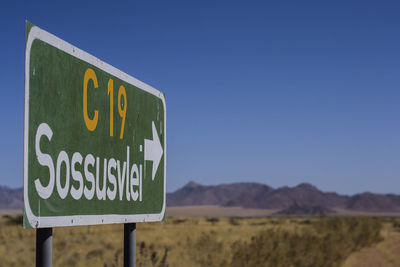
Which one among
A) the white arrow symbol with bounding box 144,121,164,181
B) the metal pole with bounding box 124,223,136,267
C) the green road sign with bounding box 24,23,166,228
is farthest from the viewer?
the white arrow symbol with bounding box 144,121,164,181

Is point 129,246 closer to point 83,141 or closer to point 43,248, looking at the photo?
point 83,141

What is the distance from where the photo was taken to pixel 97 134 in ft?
12.3

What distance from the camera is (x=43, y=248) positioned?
3.00 m

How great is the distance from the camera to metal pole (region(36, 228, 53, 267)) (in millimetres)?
2977

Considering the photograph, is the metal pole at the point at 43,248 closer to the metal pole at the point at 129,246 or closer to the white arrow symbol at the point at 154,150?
the metal pole at the point at 129,246

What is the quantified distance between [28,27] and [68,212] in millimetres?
1140

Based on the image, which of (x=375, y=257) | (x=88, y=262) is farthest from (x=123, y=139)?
(x=375, y=257)

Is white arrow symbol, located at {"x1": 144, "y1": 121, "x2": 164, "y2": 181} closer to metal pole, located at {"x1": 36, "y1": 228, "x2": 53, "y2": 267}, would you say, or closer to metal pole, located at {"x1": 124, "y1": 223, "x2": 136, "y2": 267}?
metal pole, located at {"x1": 124, "y1": 223, "x2": 136, "y2": 267}

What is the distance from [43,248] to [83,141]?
798 mm

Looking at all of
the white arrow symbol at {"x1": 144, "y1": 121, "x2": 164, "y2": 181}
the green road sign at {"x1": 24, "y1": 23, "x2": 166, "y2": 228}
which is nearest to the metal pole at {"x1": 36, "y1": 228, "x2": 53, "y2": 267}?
the green road sign at {"x1": 24, "y1": 23, "x2": 166, "y2": 228}

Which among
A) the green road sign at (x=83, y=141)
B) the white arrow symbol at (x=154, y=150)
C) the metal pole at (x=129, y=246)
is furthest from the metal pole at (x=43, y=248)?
the white arrow symbol at (x=154, y=150)

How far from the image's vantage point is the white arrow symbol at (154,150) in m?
4.78

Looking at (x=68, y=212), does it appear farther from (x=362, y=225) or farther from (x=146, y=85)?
(x=362, y=225)

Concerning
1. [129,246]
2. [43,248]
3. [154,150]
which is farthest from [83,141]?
[154,150]
